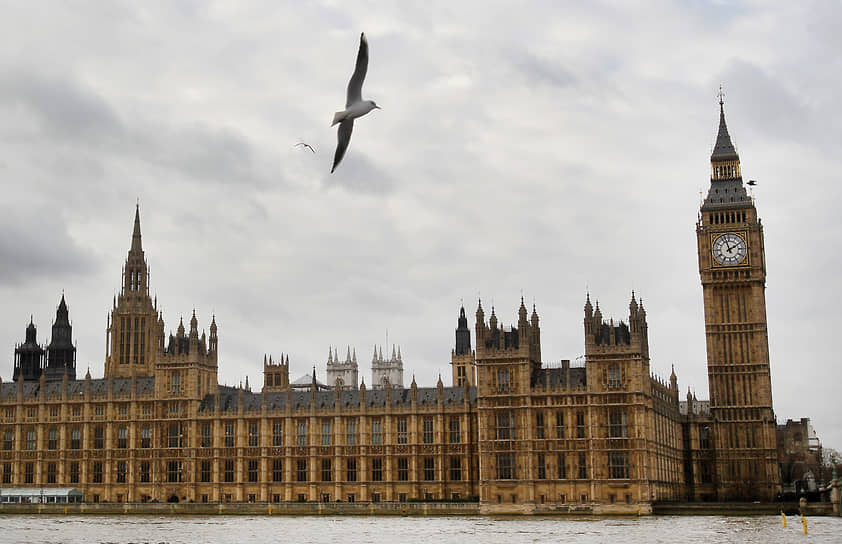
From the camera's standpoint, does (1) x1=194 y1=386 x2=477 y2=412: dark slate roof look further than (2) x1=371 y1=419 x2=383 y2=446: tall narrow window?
Yes

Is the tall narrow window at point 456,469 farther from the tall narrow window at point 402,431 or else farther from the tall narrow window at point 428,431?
the tall narrow window at point 402,431

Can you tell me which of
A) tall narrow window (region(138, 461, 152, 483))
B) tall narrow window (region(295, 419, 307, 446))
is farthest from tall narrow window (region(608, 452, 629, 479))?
tall narrow window (region(138, 461, 152, 483))

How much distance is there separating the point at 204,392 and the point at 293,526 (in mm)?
49265

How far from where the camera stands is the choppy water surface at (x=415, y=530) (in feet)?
250

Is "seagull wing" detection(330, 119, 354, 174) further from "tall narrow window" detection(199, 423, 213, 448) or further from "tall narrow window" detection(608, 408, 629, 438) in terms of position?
"tall narrow window" detection(199, 423, 213, 448)

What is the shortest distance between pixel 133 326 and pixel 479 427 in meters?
66.9

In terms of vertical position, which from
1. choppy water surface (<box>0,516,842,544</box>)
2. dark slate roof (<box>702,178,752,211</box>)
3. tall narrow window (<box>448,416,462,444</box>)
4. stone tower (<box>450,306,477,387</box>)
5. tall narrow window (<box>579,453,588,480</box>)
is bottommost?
choppy water surface (<box>0,516,842,544</box>)

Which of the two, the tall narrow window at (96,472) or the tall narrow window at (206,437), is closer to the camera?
the tall narrow window at (206,437)

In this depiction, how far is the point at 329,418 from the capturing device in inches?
5310

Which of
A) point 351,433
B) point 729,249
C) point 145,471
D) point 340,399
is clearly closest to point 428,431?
point 351,433

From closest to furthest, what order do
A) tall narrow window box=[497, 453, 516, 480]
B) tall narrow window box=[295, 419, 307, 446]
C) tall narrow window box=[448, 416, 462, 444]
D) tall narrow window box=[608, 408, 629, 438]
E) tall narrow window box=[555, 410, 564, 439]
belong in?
1. tall narrow window box=[608, 408, 629, 438]
2. tall narrow window box=[555, 410, 564, 439]
3. tall narrow window box=[497, 453, 516, 480]
4. tall narrow window box=[448, 416, 462, 444]
5. tall narrow window box=[295, 419, 307, 446]

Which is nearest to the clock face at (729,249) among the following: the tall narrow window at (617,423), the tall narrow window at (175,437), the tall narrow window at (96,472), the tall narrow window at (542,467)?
the tall narrow window at (617,423)

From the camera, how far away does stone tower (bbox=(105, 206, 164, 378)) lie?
170 meters

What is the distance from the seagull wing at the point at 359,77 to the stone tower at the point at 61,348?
163m
